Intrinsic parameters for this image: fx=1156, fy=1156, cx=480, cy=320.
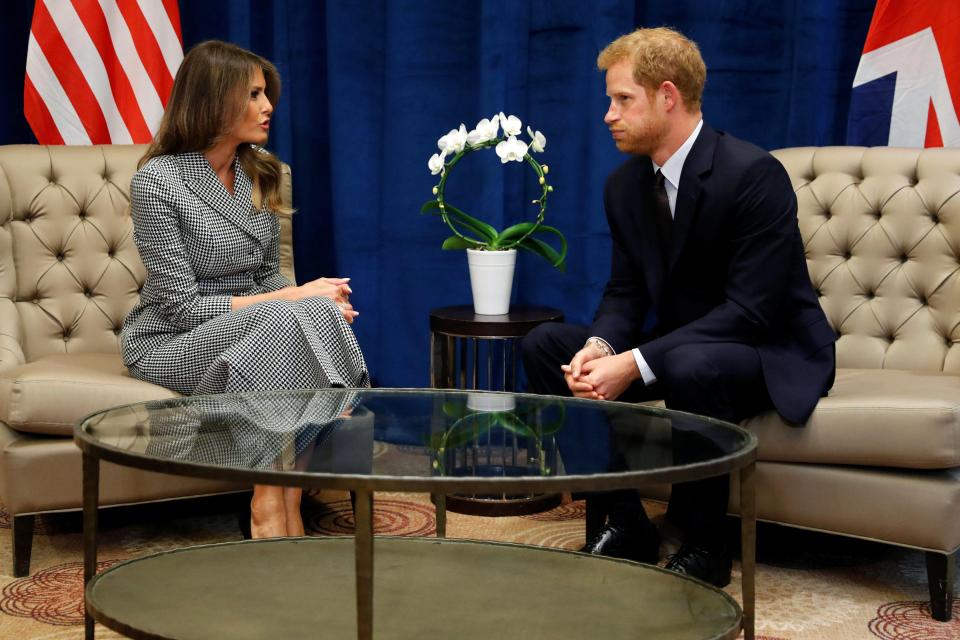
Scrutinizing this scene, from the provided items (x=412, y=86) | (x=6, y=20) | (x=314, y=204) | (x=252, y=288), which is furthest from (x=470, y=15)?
(x=6, y=20)

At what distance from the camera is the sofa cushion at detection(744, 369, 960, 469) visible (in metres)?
2.41

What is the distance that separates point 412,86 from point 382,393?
1.78 metres

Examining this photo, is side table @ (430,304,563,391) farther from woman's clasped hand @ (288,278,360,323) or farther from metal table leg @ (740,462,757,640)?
metal table leg @ (740,462,757,640)

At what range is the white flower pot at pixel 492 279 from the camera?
3301 mm

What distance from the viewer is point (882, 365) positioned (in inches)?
122

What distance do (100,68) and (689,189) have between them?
6.85 ft

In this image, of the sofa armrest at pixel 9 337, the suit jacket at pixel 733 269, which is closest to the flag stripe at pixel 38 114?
the sofa armrest at pixel 9 337

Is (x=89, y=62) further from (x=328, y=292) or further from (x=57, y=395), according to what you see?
(x=57, y=395)

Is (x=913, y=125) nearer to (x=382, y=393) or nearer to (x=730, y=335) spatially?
(x=730, y=335)

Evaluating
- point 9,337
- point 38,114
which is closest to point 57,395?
point 9,337

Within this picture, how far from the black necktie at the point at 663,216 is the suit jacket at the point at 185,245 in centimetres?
104

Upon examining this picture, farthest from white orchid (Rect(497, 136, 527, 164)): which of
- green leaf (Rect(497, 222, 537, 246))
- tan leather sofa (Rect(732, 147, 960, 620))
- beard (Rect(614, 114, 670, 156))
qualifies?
tan leather sofa (Rect(732, 147, 960, 620))

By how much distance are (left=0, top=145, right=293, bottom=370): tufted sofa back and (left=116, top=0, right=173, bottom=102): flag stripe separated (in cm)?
52

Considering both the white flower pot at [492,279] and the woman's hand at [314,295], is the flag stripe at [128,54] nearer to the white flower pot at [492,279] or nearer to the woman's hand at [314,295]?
the woman's hand at [314,295]
